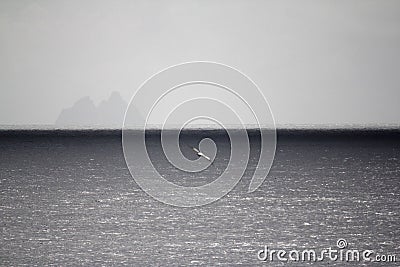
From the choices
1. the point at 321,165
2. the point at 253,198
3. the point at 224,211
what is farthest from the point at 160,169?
the point at 224,211

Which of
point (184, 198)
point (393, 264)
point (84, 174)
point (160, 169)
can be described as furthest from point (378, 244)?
point (160, 169)

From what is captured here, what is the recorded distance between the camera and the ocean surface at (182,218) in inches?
335

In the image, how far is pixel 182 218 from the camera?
12.3m

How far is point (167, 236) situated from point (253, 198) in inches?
309

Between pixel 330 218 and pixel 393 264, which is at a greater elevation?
pixel 330 218

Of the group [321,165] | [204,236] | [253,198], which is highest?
[321,165]

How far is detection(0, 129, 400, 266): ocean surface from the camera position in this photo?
8516mm

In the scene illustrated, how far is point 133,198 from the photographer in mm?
16531

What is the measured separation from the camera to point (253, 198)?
1778 centimetres

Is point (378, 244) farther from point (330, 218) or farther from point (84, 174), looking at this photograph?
point (84, 174)

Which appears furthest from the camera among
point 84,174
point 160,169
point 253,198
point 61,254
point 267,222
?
point 160,169

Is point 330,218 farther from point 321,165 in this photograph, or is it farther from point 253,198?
point 321,165

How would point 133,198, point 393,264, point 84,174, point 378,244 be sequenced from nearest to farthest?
1. point 393,264
2. point 378,244
3. point 133,198
4. point 84,174

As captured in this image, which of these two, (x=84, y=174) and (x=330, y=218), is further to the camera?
(x=84, y=174)
